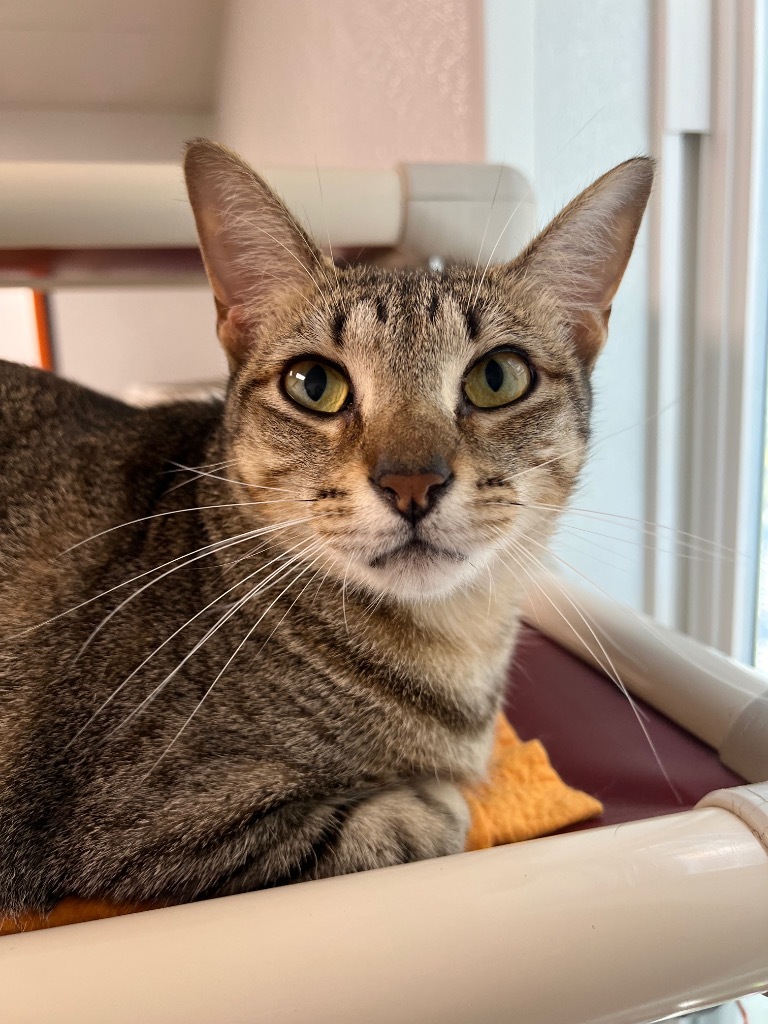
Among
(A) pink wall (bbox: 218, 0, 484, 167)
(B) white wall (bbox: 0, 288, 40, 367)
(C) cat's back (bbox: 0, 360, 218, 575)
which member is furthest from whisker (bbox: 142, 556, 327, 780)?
(B) white wall (bbox: 0, 288, 40, 367)

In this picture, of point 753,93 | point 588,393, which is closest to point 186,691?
point 588,393

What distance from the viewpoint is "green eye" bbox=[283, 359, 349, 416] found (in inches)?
32.2

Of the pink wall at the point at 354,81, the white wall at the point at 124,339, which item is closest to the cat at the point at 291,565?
the pink wall at the point at 354,81

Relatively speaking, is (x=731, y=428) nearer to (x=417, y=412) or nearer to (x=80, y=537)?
(x=417, y=412)

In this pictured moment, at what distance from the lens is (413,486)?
2.22ft

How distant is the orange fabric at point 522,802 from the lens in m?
0.85

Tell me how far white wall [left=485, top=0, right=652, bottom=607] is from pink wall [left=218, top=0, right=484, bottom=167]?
0.05 m

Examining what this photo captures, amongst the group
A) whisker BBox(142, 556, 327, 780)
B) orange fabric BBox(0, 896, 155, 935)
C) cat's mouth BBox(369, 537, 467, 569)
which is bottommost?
orange fabric BBox(0, 896, 155, 935)

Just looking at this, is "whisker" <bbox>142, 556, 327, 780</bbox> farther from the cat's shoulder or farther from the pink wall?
the pink wall

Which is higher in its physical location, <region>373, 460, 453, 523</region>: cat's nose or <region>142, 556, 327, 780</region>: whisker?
<region>373, 460, 453, 523</region>: cat's nose

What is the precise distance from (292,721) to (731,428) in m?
1.02

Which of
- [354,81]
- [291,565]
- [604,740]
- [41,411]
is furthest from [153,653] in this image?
[354,81]

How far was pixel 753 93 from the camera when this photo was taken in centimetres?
129

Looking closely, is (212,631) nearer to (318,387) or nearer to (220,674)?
(220,674)
